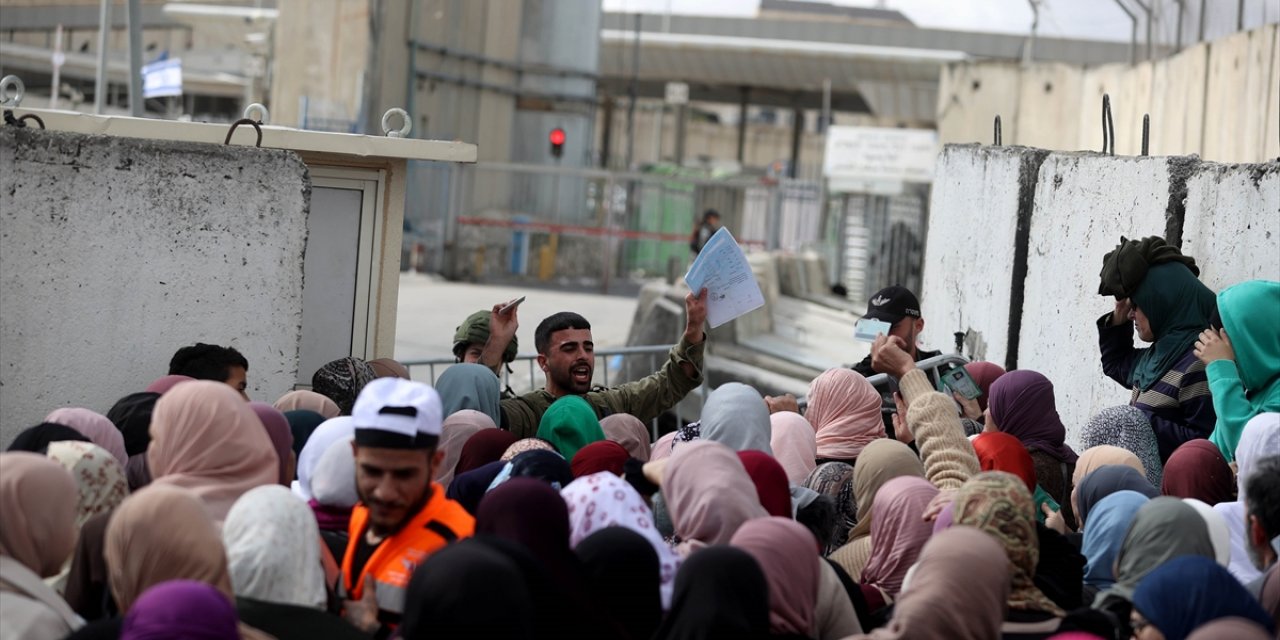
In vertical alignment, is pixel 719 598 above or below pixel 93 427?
below

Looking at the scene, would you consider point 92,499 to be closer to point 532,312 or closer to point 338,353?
point 338,353

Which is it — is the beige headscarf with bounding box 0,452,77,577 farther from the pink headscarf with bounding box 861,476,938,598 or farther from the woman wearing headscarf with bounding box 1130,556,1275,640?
the woman wearing headscarf with bounding box 1130,556,1275,640

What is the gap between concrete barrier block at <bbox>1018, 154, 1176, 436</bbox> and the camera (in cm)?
658

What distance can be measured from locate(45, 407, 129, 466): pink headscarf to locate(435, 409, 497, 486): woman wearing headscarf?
1022mm

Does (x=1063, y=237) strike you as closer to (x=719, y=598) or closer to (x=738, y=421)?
(x=738, y=421)

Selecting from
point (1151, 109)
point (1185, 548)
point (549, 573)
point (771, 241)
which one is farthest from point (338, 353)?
point (771, 241)

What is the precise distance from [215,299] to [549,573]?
2.62 m

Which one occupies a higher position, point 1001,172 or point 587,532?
point 1001,172

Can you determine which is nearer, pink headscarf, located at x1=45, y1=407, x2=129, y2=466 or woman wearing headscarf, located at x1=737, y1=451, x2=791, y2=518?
woman wearing headscarf, located at x1=737, y1=451, x2=791, y2=518

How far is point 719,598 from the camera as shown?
341 cm

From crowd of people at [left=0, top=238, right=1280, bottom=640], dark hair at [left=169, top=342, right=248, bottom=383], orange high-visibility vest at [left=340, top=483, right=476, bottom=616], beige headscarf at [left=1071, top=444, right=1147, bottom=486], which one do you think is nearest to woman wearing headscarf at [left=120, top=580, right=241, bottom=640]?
crowd of people at [left=0, top=238, right=1280, bottom=640]

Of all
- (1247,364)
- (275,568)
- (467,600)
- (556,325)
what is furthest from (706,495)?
(556,325)

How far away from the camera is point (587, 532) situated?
3.88 meters

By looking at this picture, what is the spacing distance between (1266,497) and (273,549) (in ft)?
7.65
